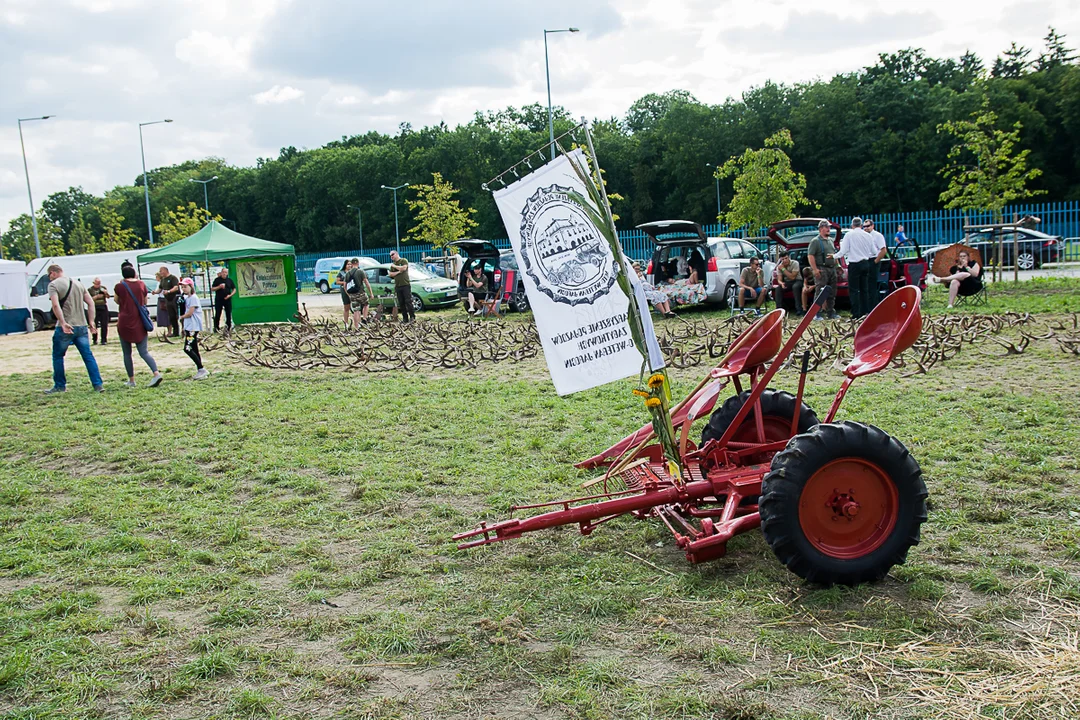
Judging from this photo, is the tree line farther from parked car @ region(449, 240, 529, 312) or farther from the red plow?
the red plow

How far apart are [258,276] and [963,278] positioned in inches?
676

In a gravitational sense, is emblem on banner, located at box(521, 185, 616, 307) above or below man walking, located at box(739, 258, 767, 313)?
above

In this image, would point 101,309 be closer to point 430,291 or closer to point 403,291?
point 403,291

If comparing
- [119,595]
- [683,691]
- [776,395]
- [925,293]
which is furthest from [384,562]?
[925,293]

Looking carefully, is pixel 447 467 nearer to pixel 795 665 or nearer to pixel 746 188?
pixel 795 665

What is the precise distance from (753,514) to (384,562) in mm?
1993

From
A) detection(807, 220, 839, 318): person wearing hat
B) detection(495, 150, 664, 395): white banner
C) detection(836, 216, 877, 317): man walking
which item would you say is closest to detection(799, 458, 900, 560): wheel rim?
detection(495, 150, 664, 395): white banner

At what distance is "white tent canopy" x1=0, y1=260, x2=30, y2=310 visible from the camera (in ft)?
83.4

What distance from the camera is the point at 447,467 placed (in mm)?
6648

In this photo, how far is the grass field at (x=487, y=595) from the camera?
3.19 m

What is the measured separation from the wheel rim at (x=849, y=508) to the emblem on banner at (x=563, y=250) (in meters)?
1.45

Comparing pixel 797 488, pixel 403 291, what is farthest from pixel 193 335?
pixel 797 488

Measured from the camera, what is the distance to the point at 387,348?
14.5m

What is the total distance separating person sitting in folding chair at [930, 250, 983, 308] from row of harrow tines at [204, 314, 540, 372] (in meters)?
7.78
